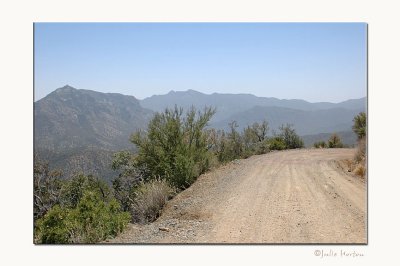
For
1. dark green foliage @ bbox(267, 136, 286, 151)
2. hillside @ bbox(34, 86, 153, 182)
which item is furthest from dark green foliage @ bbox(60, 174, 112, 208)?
dark green foliage @ bbox(267, 136, 286, 151)

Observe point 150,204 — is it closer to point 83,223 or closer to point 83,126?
point 83,223

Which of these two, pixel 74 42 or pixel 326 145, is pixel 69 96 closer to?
pixel 74 42

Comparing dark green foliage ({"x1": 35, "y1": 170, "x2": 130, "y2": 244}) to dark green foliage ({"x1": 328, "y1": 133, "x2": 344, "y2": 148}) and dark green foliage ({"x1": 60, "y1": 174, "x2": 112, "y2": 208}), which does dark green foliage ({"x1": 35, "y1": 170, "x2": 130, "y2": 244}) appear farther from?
dark green foliage ({"x1": 328, "y1": 133, "x2": 344, "y2": 148})

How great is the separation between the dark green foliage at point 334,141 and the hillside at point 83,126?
1083cm

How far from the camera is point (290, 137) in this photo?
2327 cm

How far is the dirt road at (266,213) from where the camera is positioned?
6.75 m

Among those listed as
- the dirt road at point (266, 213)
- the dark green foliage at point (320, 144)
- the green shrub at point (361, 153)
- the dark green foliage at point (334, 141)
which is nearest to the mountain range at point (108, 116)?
the green shrub at point (361, 153)

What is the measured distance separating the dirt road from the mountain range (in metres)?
1.86

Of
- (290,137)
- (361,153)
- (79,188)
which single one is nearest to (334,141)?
(290,137)

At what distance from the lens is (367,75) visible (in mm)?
7277

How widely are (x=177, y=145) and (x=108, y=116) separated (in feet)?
26.0

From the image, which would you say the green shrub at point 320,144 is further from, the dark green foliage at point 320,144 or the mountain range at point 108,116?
the mountain range at point 108,116
